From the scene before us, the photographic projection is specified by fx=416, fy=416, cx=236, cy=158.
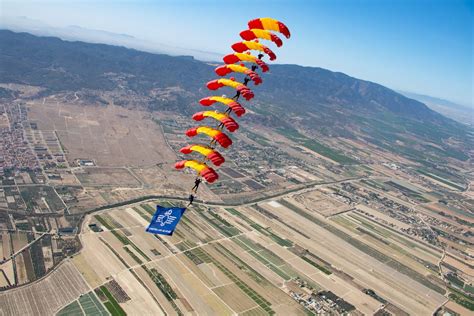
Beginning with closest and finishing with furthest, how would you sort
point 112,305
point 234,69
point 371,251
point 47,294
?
point 234,69 < point 112,305 < point 47,294 < point 371,251

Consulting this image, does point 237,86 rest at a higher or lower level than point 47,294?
higher

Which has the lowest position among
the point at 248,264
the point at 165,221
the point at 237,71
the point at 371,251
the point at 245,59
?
Result: the point at 248,264

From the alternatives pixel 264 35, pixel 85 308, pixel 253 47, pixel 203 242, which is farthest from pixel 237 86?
pixel 203 242

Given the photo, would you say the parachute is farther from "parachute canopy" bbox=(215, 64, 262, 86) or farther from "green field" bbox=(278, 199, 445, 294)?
"green field" bbox=(278, 199, 445, 294)

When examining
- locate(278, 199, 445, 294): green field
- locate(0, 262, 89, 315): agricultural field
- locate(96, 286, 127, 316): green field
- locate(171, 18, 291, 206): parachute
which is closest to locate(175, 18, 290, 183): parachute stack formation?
locate(171, 18, 291, 206): parachute

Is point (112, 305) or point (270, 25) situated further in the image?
point (112, 305)

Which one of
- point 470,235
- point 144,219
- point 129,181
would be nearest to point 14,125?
point 129,181

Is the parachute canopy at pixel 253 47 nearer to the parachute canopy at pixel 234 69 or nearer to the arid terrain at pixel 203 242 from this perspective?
the parachute canopy at pixel 234 69

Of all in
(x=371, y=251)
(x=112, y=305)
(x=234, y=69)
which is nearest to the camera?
(x=234, y=69)

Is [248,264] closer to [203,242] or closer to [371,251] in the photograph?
[203,242]
